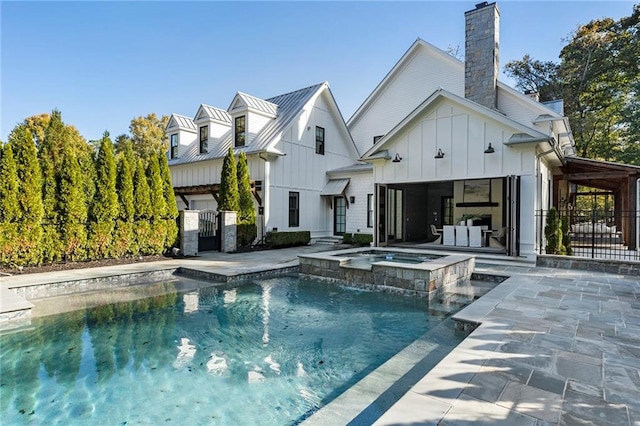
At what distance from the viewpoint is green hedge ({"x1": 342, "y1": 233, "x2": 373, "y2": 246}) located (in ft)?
48.3

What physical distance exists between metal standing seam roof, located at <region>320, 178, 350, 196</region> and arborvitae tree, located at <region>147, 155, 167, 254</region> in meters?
8.01

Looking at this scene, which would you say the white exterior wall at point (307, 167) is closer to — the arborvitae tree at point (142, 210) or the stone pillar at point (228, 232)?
the stone pillar at point (228, 232)

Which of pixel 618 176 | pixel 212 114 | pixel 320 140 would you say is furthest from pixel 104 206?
pixel 618 176

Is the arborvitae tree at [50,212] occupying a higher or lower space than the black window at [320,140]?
lower

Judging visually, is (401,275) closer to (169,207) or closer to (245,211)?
(245,211)

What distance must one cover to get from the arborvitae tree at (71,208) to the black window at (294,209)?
821cm

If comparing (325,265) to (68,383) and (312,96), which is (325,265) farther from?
(312,96)

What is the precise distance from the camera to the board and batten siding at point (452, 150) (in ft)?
33.9

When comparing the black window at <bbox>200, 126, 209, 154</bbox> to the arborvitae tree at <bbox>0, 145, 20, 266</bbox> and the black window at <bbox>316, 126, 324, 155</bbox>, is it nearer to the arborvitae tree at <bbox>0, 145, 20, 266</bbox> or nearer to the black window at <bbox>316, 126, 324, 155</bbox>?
the black window at <bbox>316, 126, 324, 155</bbox>

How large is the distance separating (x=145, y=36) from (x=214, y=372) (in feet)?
43.8

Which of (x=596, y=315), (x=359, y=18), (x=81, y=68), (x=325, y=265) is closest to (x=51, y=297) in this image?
(x=325, y=265)

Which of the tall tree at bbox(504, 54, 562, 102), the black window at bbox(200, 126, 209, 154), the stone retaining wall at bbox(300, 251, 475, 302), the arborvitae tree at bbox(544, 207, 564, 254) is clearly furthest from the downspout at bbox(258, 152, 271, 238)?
the tall tree at bbox(504, 54, 562, 102)

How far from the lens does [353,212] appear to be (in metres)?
16.6

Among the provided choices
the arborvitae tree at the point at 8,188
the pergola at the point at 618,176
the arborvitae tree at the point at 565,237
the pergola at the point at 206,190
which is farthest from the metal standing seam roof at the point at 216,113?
the pergola at the point at 618,176
